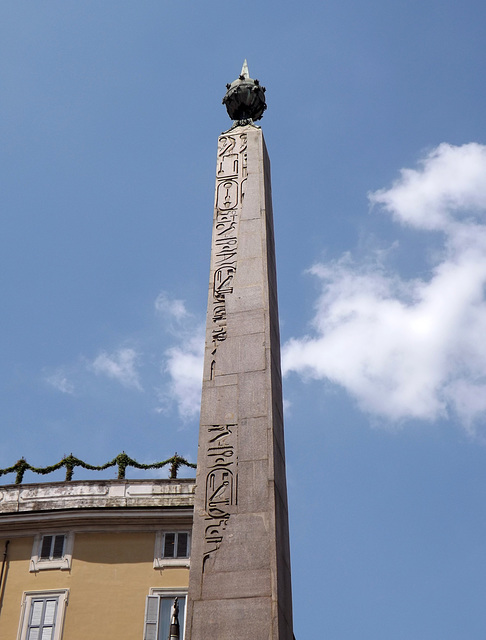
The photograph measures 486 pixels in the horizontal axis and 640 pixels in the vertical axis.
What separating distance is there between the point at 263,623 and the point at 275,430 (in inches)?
83.9

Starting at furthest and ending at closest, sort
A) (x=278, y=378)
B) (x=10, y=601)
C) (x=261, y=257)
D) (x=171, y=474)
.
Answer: (x=171, y=474)
(x=10, y=601)
(x=261, y=257)
(x=278, y=378)

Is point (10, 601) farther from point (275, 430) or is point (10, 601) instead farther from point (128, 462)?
point (275, 430)

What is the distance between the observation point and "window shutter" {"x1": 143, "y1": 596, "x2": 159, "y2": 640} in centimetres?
1819

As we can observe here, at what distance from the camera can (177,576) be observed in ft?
62.3

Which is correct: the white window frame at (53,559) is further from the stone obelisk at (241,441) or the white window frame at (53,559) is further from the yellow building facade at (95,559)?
the stone obelisk at (241,441)

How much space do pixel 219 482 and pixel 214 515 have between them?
367 mm

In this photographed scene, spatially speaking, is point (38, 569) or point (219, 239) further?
point (38, 569)

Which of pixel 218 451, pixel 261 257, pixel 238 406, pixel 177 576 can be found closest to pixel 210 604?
pixel 218 451

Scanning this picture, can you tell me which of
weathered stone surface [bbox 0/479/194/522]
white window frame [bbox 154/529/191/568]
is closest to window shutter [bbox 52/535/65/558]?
weathered stone surface [bbox 0/479/194/522]

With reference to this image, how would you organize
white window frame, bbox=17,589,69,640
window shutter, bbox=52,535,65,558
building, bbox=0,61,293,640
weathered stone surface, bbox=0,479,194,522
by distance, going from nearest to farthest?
1. building, bbox=0,61,293,640
2. white window frame, bbox=17,589,69,640
3. window shutter, bbox=52,535,65,558
4. weathered stone surface, bbox=0,479,194,522

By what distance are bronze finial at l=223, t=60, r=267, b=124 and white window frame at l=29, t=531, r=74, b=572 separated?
1157 centimetres

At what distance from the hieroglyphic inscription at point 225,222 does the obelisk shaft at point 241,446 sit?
0.02 meters

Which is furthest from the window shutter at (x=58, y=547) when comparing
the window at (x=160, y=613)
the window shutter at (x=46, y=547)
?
the window at (x=160, y=613)

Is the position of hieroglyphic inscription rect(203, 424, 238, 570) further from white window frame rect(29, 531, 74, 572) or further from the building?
white window frame rect(29, 531, 74, 572)
